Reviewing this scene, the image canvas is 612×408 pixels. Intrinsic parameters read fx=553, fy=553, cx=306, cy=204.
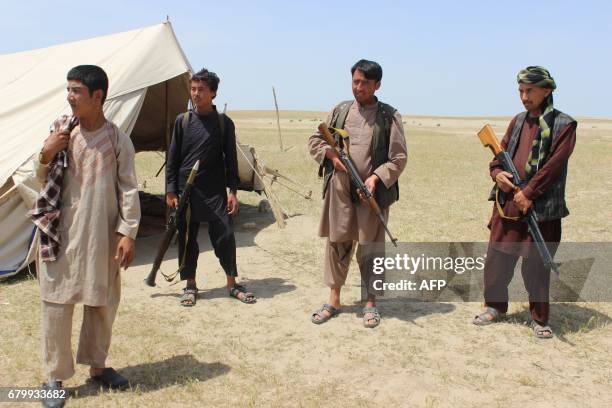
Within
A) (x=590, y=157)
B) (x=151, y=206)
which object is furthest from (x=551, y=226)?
(x=590, y=157)

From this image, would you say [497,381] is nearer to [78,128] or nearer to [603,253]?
[78,128]

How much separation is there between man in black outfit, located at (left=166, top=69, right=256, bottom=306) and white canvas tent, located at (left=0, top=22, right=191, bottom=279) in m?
1.59

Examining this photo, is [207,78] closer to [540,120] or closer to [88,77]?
[88,77]

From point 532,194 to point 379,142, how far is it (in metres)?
1.15

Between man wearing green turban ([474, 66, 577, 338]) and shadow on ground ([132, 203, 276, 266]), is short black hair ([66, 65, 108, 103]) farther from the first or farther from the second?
shadow on ground ([132, 203, 276, 266])

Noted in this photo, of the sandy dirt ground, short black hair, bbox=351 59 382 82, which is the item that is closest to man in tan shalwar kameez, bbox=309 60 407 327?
short black hair, bbox=351 59 382 82

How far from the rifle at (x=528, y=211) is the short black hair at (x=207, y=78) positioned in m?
2.19

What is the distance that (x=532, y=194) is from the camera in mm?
3877

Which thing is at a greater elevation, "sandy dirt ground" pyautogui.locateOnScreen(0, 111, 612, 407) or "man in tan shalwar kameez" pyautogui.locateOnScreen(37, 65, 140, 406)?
"man in tan shalwar kameez" pyautogui.locateOnScreen(37, 65, 140, 406)

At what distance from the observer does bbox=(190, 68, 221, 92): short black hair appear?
4371 millimetres

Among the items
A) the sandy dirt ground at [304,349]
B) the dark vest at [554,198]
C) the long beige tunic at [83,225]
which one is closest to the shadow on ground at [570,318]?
the sandy dirt ground at [304,349]

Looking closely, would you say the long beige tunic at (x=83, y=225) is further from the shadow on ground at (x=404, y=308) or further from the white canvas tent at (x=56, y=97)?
the white canvas tent at (x=56, y=97)

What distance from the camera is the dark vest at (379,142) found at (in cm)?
418

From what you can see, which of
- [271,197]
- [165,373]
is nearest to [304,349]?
[165,373]
